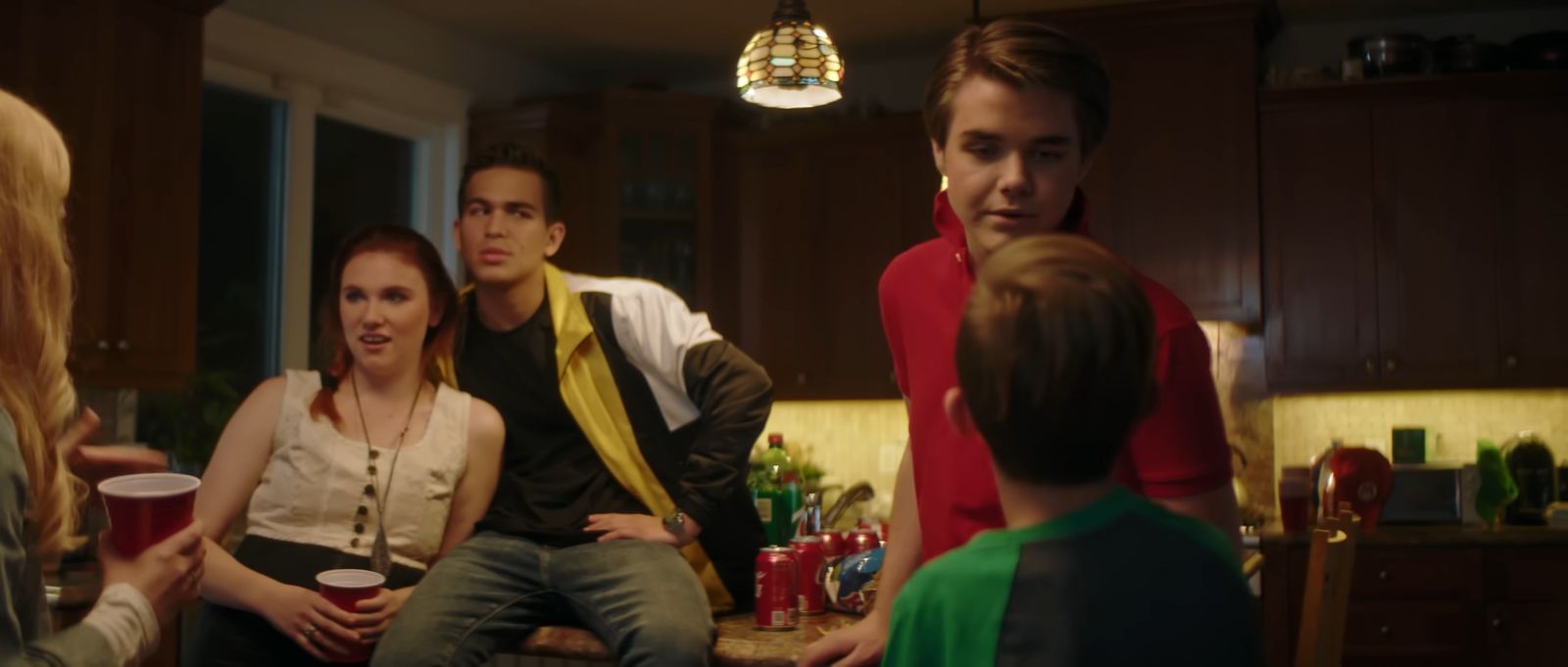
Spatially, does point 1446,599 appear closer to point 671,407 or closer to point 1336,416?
point 1336,416

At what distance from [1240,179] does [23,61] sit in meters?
3.74

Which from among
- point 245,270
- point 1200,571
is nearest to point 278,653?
point 1200,571

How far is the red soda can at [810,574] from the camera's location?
2420 mm

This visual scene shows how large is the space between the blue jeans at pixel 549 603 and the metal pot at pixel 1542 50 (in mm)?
3816

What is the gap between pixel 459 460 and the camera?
8.11 feet

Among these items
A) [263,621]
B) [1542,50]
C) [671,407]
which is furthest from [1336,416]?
[263,621]

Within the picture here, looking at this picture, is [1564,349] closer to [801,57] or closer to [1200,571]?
[801,57]

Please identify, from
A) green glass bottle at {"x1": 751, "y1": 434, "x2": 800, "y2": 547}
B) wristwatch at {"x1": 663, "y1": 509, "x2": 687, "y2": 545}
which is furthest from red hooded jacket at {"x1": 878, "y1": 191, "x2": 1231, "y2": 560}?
green glass bottle at {"x1": 751, "y1": 434, "x2": 800, "y2": 547}

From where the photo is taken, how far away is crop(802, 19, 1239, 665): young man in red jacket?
1.30 metres

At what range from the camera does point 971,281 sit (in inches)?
61.1

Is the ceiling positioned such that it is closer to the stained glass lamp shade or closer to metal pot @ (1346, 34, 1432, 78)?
metal pot @ (1346, 34, 1432, 78)

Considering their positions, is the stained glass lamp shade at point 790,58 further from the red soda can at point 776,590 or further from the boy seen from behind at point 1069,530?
the boy seen from behind at point 1069,530

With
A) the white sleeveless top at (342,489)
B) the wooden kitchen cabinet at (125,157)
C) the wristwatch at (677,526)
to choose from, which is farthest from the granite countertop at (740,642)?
the wooden kitchen cabinet at (125,157)

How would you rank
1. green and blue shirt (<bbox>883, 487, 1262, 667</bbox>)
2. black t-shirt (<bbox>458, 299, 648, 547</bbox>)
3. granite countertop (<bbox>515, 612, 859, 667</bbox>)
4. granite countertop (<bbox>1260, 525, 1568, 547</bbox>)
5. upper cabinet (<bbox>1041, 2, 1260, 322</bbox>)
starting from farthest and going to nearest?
upper cabinet (<bbox>1041, 2, 1260, 322</bbox>), granite countertop (<bbox>1260, 525, 1568, 547</bbox>), black t-shirt (<bbox>458, 299, 648, 547</bbox>), granite countertop (<bbox>515, 612, 859, 667</bbox>), green and blue shirt (<bbox>883, 487, 1262, 667</bbox>)
